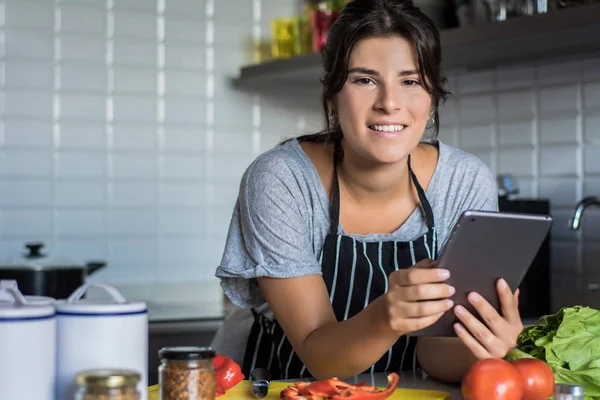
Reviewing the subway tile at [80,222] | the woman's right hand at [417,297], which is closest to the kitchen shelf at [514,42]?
the subway tile at [80,222]

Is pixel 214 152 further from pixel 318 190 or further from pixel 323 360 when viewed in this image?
pixel 323 360

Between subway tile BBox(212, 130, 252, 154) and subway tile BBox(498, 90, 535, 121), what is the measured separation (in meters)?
0.92

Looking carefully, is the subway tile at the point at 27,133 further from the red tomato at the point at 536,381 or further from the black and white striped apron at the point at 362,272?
the red tomato at the point at 536,381

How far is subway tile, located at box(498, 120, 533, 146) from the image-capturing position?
8.91 ft

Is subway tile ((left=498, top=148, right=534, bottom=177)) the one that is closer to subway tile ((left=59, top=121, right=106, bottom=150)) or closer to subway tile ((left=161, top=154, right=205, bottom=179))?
subway tile ((left=161, top=154, right=205, bottom=179))

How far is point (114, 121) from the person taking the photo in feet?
10.0

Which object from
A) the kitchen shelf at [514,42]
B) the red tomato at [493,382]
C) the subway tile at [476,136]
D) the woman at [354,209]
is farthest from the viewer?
the subway tile at [476,136]

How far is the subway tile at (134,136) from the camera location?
3053 mm

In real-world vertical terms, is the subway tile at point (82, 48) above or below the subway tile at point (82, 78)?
above

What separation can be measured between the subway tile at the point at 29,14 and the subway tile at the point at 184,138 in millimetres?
505

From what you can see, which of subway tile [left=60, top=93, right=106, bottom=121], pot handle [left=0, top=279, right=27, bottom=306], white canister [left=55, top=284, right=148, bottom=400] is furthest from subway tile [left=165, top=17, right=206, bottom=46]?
white canister [left=55, top=284, right=148, bottom=400]

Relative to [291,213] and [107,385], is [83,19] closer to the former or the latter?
[291,213]

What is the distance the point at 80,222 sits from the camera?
3.00 meters

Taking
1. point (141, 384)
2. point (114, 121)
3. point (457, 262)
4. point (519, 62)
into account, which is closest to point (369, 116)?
point (457, 262)
